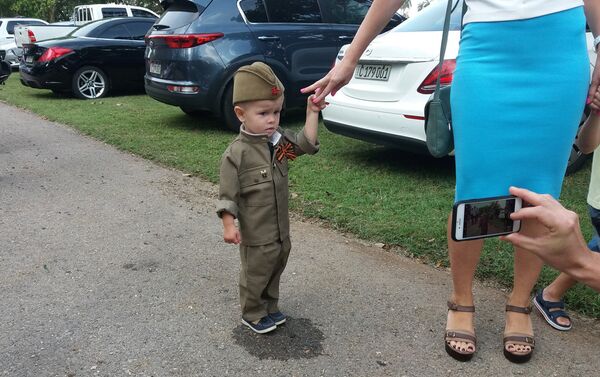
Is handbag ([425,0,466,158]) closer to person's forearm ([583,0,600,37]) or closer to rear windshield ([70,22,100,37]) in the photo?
person's forearm ([583,0,600,37])

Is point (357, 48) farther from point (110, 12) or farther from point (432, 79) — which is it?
point (110, 12)

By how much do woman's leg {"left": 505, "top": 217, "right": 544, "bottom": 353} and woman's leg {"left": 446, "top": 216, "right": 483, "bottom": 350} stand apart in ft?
0.56

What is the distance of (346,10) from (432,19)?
2.88 metres

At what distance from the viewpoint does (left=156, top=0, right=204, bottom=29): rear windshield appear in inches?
273

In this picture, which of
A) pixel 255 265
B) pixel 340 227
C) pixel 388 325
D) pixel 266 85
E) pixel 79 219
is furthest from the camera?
pixel 79 219

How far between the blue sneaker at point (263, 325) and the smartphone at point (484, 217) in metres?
1.54

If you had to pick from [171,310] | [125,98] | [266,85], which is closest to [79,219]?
[171,310]

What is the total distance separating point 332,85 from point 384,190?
231 cm

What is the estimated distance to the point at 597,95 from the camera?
7.02 feet

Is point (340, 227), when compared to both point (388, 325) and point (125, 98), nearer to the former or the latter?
point (388, 325)

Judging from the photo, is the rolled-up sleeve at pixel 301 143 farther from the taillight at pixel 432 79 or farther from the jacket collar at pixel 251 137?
the taillight at pixel 432 79

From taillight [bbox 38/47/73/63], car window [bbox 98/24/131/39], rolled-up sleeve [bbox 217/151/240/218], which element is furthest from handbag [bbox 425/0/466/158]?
car window [bbox 98/24/131/39]

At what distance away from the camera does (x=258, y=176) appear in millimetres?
2369

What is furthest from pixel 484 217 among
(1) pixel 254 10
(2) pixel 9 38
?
(2) pixel 9 38
